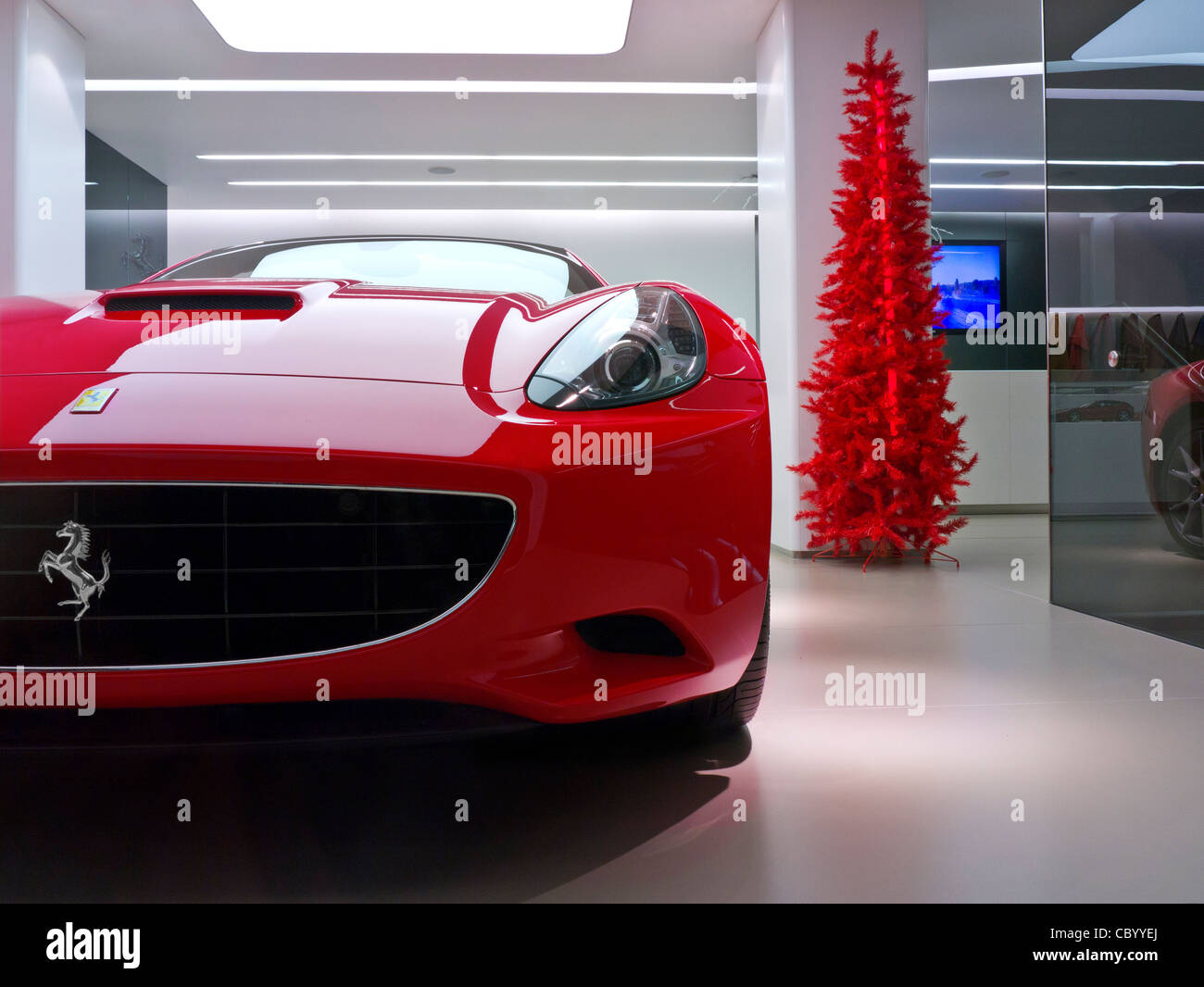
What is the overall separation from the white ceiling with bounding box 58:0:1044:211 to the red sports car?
3.28 metres

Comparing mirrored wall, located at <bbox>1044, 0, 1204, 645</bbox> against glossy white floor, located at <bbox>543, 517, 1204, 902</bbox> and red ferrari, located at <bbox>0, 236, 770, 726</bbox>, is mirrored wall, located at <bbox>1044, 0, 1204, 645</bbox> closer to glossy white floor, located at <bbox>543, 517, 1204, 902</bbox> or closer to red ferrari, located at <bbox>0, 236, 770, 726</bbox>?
glossy white floor, located at <bbox>543, 517, 1204, 902</bbox>

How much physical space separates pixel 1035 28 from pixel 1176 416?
3.72 meters

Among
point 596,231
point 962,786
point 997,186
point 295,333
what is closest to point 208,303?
point 295,333

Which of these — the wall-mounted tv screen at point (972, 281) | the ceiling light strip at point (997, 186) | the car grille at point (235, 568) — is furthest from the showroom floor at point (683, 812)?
the ceiling light strip at point (997, 186)

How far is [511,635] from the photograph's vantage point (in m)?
1.07

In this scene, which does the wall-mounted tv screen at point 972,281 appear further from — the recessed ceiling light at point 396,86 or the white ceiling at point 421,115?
the recessed ceiling light at point 396,86

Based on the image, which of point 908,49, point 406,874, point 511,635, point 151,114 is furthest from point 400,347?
point 151,114

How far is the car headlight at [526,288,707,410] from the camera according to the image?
3.89ft

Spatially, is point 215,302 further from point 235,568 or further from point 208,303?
point 235,568

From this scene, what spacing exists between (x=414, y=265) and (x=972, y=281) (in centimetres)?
682

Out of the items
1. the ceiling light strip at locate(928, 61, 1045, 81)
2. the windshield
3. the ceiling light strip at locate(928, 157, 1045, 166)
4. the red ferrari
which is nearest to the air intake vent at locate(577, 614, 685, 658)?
the red ferrari

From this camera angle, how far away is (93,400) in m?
1.09

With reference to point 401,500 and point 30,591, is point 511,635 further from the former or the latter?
point 30,591

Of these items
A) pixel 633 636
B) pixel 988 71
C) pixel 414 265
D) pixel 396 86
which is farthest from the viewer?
pixel 396 86
